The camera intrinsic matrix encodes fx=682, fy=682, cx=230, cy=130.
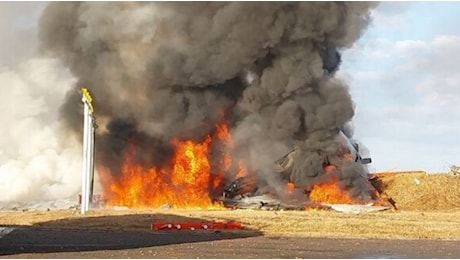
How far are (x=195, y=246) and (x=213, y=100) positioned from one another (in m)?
27.0

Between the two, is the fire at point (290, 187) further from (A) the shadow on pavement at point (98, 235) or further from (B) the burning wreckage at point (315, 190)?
(A) the shadow on pavement at point (98, 235)

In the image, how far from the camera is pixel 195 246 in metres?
19.5

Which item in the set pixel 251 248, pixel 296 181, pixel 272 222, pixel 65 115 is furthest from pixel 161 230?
pixel 65 115

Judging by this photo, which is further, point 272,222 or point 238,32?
point 238,32

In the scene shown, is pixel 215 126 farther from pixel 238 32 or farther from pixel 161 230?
pixel 161 230

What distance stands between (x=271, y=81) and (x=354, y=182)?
8.67 metres

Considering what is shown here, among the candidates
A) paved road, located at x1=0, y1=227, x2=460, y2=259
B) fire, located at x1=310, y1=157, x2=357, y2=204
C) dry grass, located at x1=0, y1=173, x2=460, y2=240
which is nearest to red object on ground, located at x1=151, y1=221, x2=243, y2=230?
dry grass, located at x1=0, y1=173, x2=460, y2=240

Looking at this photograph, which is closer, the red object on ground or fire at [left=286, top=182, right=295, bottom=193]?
the red object on ground

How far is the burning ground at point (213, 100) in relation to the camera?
44344 millimetres

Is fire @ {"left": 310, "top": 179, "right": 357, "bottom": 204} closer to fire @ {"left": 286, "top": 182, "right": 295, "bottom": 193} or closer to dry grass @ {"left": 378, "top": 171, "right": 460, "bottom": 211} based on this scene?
fire @ {"left": 286, "top": 182, "right": 295, "bottom": 193}

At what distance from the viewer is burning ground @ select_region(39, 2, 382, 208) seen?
4434 cm

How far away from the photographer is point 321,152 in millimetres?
43406

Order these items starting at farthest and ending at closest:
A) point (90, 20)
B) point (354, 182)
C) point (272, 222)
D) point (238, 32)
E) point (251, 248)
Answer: point (90, 20) < point (238, 32) < point (354, 182) < point (272, 222) < point (251, 248)

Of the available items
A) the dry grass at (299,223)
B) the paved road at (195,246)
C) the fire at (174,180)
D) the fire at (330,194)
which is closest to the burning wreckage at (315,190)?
the fire at (330,194)
